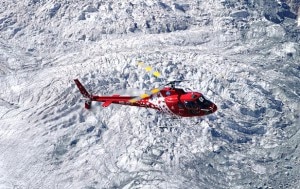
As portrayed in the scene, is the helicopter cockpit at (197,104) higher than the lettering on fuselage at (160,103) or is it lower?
higher

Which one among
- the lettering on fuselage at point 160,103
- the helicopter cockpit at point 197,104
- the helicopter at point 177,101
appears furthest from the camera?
the lettering on fuselage at point 160,103

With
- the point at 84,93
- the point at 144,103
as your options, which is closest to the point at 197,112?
the point at 144,103

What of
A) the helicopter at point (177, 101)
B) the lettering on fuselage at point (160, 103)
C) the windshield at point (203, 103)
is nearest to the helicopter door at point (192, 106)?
the helicopter at point (177, 101)

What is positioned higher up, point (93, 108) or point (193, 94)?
point (193, 94)

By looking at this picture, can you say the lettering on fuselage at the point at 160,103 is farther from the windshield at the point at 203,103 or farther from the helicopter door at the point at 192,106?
the windshield at the point at 203,103

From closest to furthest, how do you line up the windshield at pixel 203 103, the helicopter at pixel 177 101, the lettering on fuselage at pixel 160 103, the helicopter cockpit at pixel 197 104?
the helicopter at pixel 177 101, the helicopter cockpit at pixel 197 104, the windshield at pixel 203 103, the lettering on fuselage at pixel 160 103

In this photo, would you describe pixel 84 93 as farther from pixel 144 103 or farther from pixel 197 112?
pixel 197 112

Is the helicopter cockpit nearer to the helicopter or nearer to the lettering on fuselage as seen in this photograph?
the helicopter

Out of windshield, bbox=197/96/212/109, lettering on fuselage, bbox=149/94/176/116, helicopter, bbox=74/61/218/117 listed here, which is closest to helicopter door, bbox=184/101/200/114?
helicopter, bbox=74/61/218/117

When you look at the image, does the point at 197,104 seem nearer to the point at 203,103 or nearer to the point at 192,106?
the point at 192,106

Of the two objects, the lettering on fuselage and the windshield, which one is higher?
the windshield

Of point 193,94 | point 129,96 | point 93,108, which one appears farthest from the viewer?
point 93,108
